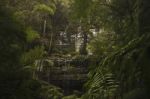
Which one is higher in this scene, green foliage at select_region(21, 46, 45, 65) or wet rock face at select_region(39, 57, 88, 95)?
green foliage at select_region(21, 46, 45, 65)

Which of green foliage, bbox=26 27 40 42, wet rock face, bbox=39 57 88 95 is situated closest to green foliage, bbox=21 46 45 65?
green foliage, bbox=26 27 40 42

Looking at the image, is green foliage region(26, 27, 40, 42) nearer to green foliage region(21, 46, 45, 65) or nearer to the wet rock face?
green foliage region(21, 46, 45, 65)

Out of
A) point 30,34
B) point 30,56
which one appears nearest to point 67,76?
point 30,56

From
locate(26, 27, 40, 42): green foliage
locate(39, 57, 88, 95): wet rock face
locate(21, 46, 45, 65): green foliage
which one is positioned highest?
locate(26, 27, 40, 42): green foliage

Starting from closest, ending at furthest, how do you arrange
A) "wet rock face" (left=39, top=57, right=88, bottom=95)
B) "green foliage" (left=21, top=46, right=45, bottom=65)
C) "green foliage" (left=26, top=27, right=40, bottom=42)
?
"green foliage" (left=26, top=27, right=40, bottom=42) → "green foliage" (left=21, top=46, right=45, bottom=65) → "wet rock face" (left=39, top=57, right=88, bottom=95)

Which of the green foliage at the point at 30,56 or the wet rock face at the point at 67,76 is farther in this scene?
the wet rock face at the point at 67,76

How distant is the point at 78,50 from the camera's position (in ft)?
54.0

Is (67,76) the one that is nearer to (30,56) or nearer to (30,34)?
(30,56)

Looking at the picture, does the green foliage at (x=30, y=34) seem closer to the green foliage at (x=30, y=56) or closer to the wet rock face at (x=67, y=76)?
the green foliage at (x=30, y=56)

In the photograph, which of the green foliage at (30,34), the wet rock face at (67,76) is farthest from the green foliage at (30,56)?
the wet rock face at (67,76)

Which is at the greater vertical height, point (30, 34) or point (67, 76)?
point (30, 34)

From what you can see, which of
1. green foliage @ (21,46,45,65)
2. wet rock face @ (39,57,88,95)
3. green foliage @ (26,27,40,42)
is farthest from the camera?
wet rock face @ (39,57,88,95)

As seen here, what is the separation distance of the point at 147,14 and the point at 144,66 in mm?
390

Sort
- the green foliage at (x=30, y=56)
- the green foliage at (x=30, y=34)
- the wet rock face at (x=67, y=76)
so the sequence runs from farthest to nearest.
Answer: the wet rock face at (x=67, y=76)
the green foliage at (x=30, y=56)
the green foliage at (x=30, y=34)
